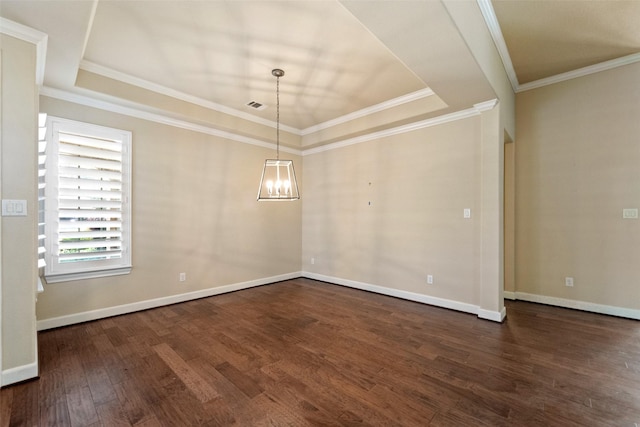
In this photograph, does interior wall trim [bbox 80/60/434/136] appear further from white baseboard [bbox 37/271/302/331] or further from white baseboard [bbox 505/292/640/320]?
white baseboard [bbox 505/292/640/320]

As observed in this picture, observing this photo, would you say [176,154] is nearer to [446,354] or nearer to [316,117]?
[316,117]

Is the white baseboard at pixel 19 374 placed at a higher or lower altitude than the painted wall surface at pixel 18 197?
lower

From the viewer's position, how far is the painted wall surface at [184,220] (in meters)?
3.31

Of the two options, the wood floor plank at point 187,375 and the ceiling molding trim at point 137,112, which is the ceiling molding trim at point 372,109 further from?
Answer: the wood floor plank at point 187,375

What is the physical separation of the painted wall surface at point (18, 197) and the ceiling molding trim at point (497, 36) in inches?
147

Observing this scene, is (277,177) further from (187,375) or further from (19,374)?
(19,374)

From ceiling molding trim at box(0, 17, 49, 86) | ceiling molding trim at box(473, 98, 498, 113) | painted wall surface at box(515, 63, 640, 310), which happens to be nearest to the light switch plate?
ceiling molding trim at box(0, 17, 49, 86)

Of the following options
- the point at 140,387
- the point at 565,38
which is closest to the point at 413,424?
the point at 140,387

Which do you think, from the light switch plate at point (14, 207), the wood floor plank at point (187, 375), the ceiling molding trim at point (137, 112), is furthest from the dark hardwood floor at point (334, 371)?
the ceiling molding trim at point (137, 112)

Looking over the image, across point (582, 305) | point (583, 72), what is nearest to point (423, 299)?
point (582, 305)

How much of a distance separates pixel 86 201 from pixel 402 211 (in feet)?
13.9

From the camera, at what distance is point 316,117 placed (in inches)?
186

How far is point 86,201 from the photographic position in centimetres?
320

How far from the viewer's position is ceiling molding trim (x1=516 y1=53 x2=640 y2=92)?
3.30 meters
